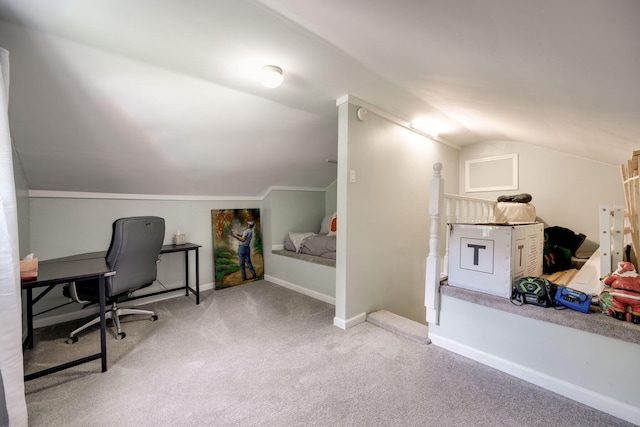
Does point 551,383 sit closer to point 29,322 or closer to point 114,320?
point 114,320

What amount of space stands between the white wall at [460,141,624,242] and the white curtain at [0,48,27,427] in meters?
4.79

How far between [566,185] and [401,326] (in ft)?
9.48

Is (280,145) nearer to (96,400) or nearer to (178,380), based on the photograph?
(178,380)

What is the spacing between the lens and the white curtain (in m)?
1.22

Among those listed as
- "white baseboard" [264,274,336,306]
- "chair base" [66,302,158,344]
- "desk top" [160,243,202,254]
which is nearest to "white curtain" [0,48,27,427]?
"chair base" [66,302,158,344]

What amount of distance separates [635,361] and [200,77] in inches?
124

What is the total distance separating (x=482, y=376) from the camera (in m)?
1.80

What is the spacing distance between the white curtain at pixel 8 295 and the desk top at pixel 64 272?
378mm

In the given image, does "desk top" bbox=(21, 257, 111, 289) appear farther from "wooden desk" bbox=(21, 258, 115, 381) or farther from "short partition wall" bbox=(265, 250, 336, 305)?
"short partition wall" bbox=(265, 250, 336, 305)

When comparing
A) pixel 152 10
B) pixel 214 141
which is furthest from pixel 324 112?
pixel 152 10

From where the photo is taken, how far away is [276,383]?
171 centimetres

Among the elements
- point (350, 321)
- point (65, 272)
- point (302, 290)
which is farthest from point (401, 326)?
point (65, 272)

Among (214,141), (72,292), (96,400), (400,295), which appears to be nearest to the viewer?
(96,400)

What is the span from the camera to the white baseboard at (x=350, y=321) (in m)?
2.47
